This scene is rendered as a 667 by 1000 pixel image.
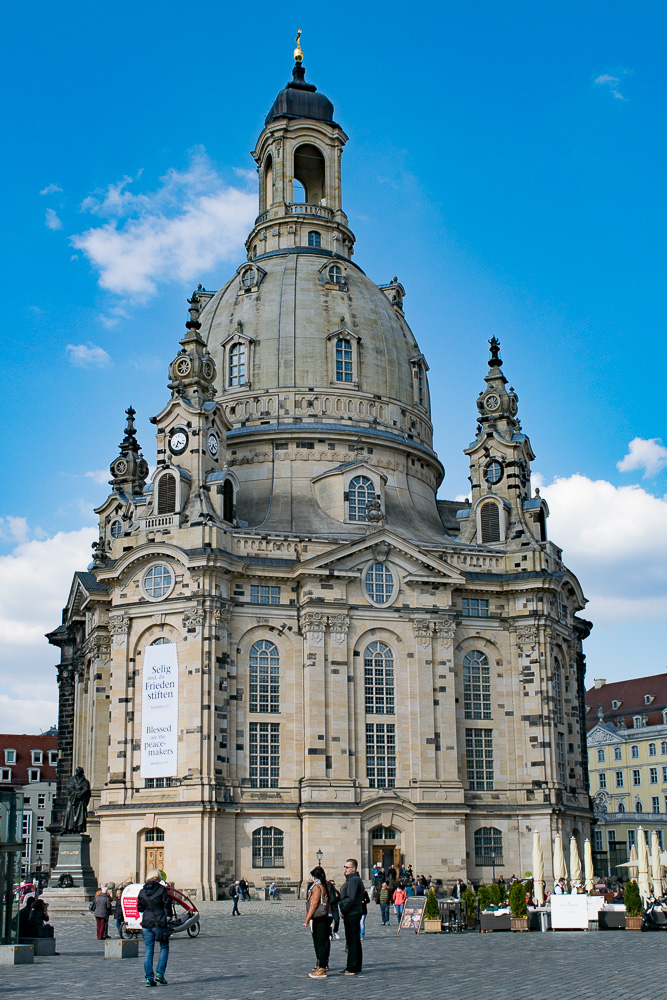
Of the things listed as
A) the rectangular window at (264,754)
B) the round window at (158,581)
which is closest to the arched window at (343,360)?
the round window at (158,581)

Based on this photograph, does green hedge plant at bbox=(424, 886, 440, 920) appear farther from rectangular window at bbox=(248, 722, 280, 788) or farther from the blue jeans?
rectangular window at bbox=(248, 722, 280, 788)

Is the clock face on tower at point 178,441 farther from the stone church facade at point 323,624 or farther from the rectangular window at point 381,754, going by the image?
the rectangular window at point 381,754

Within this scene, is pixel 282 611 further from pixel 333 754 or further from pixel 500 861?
pixel 500 861

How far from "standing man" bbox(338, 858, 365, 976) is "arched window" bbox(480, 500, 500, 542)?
156ft

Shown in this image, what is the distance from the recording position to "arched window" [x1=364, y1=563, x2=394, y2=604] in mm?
64312

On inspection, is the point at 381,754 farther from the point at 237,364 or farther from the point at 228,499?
the point at 237,364

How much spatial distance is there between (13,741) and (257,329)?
6063 cm

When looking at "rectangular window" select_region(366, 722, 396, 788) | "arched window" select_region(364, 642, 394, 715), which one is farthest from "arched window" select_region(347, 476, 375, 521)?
"rectangular window" select_region(366, 722, 396, 788)

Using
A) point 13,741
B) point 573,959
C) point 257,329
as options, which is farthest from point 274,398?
point 13,741

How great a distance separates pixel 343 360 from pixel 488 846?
29.1 m

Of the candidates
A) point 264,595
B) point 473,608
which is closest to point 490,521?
point 473,608

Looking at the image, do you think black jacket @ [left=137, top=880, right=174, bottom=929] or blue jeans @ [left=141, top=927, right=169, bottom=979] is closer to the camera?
blue jeans @ [left=141, top=927, right=169, bottom=979]

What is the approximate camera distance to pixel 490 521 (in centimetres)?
7144

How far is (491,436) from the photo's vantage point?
2896 inches
